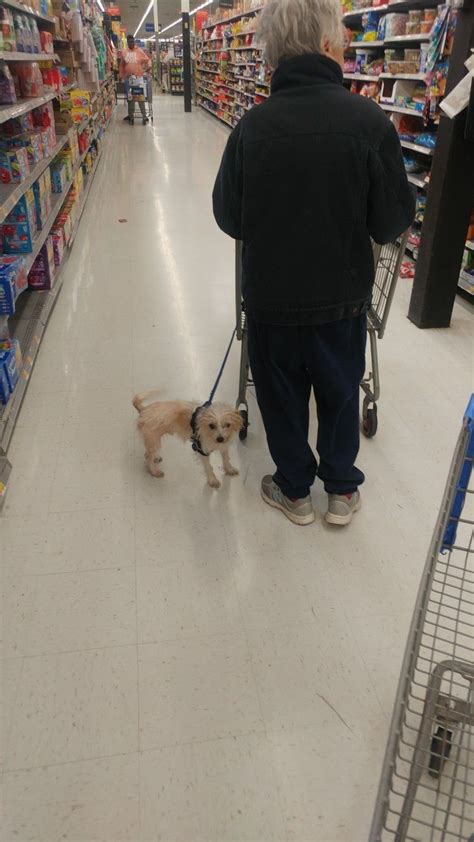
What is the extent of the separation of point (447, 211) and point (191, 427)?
7.51ft

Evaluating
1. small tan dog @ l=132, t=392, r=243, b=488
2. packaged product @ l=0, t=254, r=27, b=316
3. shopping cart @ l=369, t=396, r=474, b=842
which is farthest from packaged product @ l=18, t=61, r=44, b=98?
shopping cart @ l=369, t=396, r=474, b=842

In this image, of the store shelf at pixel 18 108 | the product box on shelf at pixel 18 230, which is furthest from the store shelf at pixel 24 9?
the product box on shelf at pixel 18 230

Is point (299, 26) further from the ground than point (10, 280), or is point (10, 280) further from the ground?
point (299, 26)

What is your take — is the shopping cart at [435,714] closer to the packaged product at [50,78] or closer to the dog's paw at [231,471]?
the dog's paw at [231,471]

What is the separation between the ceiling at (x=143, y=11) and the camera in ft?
89.0

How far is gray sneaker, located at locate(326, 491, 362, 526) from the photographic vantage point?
213 cm

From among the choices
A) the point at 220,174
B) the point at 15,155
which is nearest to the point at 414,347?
the point at 220,174

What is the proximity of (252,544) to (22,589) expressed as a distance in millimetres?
807

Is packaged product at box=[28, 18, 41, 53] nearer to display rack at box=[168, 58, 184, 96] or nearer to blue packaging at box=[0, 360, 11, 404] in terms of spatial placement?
blue packaging at box=[0, 360, 11, 404]

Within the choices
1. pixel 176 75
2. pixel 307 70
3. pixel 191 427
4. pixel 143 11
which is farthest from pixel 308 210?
pixel 143 11

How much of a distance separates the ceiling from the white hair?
30.1 meters

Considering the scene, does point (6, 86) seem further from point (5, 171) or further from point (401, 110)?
point (401, 110)

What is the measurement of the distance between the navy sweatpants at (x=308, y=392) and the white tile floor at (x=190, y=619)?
22cm

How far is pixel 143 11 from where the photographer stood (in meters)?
32.3
